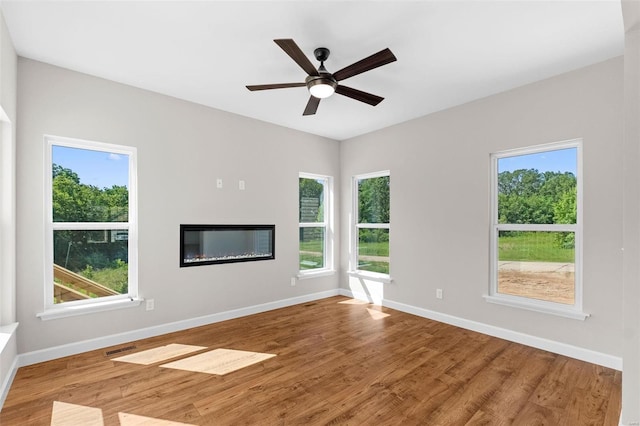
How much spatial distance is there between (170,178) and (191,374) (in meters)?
2.11

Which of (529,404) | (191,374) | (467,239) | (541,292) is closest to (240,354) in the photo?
(191,374)

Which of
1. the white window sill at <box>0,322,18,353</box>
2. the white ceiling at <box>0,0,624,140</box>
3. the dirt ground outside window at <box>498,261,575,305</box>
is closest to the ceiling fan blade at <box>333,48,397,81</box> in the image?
the white ceiling at <box>0,0,624,140</box>

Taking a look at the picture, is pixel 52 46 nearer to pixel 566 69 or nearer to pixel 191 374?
pixel 191 374

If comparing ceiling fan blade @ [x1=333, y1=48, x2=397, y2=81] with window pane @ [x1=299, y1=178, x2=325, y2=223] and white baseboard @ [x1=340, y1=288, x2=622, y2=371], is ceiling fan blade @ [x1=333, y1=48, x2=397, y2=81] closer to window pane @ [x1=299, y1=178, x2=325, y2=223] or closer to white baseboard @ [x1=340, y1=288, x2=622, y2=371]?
window pane @ [x1=299, y1=178, x2=325, y2=223]

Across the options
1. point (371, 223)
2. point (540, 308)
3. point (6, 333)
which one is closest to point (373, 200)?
point (371, 223)

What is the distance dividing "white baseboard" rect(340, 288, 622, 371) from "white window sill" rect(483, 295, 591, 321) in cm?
28

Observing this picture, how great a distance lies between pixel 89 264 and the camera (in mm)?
3076

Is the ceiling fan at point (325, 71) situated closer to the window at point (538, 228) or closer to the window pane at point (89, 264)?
the window at point (538, 228)

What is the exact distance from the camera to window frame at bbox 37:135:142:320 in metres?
2.84

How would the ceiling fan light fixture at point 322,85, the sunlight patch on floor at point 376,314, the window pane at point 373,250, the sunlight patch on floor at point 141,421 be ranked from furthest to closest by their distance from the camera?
1. the window pane at point 373,250
2. the sunlight patch on floor at point 376,314
3. the ceiling fan light fixture at point 322,85
4. the sunlight patch on floor at point 141,421

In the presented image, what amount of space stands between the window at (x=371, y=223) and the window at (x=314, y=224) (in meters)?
0.48

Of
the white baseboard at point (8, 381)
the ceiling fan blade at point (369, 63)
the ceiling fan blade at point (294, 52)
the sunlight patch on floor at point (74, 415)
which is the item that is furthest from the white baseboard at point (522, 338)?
the white baseboard at point (8, 381)

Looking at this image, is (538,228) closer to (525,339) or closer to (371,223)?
(525,339)

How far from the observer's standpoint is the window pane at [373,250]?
4684 mm
